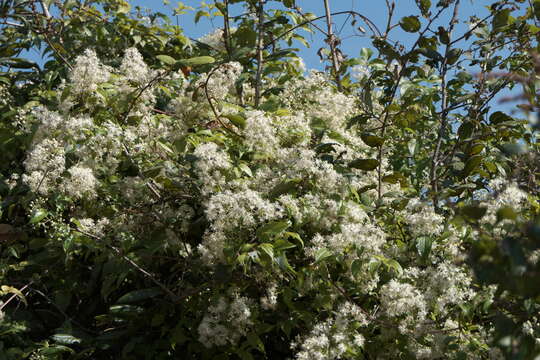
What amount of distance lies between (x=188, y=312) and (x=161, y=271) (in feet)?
1.15

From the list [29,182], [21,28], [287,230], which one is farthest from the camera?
[21,28]

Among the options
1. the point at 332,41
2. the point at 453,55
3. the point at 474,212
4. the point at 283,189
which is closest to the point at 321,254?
the point at 283,189

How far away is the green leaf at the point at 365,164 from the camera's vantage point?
2.96 m

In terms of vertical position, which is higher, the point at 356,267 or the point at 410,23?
the point at 410,23

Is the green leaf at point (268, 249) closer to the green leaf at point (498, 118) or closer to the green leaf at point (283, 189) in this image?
the green leaf at point (283, 189)

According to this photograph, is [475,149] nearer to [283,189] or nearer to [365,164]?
[365,164]

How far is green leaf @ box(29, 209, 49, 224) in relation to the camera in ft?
9.52

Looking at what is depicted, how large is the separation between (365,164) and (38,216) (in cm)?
158

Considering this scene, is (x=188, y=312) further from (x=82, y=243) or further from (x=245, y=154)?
(x=245, y=154)

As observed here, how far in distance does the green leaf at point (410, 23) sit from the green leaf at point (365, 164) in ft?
2.42

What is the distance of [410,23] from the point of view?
3.14 meters

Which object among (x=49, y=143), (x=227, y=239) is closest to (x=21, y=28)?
(x=49, y=143)

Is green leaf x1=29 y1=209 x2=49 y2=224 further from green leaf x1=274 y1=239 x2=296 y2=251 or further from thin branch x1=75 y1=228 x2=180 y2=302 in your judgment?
green leaf x1=274 y1=239 x2=296 y2=251

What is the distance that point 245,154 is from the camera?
336cm
